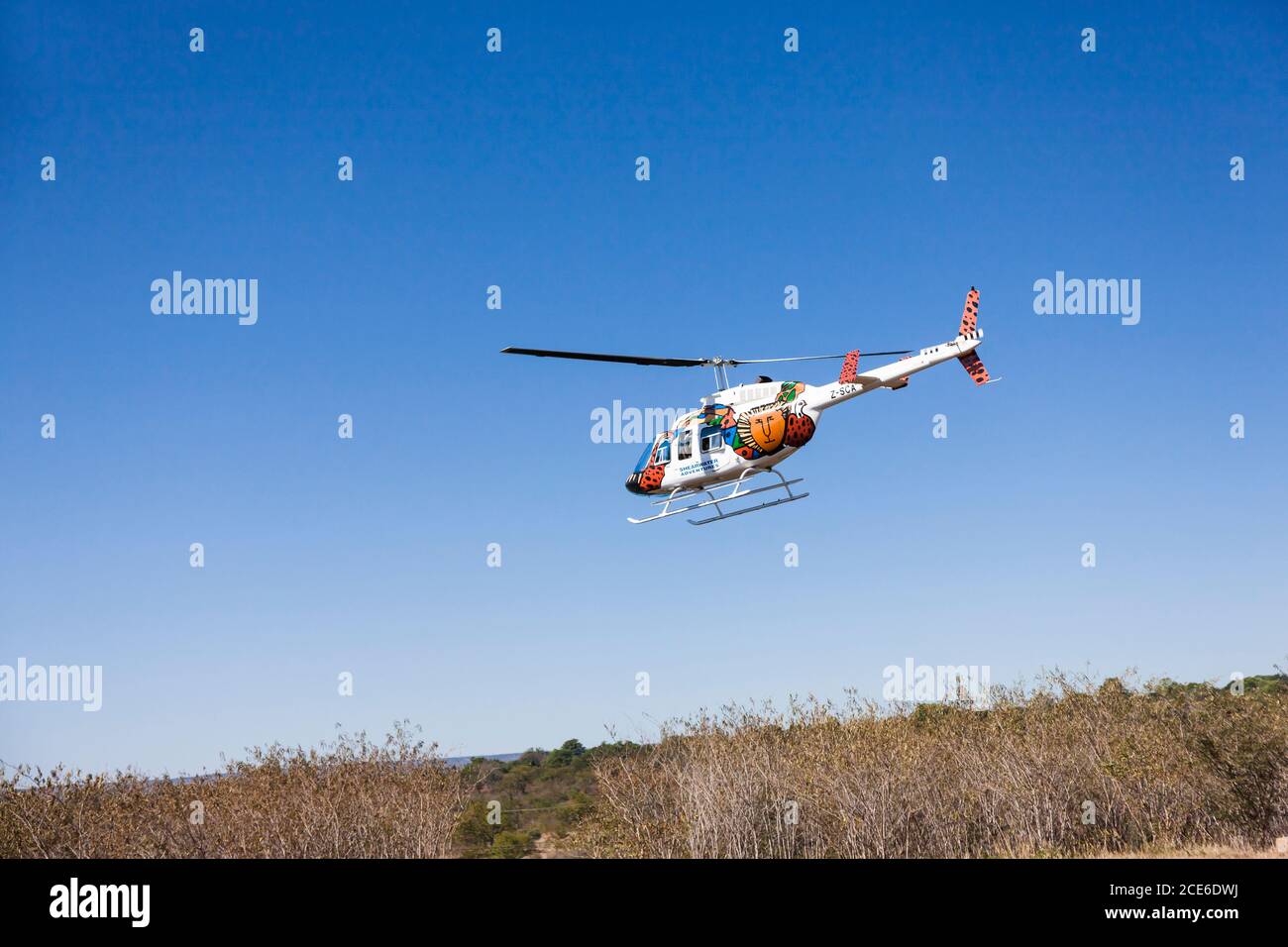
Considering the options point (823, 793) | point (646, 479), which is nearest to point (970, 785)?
point (823, 793)

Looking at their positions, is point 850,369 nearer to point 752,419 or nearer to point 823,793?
point 752,419

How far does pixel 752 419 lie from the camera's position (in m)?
28.6

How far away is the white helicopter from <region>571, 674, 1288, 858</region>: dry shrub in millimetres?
18186

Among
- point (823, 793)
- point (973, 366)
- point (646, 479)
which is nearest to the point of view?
point (973, 366)

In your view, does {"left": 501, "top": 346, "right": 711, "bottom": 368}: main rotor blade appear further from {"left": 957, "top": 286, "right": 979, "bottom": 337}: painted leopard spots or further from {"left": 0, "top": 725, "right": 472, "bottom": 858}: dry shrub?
{"left": 0, "top": 725, "right": 472, "bottom": 858}: dry shrub

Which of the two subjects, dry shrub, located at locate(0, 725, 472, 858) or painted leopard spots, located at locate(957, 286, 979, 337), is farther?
dry shrub, located at locate(0, 725, 472, 858)

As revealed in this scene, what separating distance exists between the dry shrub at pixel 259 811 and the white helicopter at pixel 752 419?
1675 centimetres

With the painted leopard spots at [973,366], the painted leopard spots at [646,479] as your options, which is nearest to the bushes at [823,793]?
the painted leopard spots at [646,479]

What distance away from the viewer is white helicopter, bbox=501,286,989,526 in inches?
1053

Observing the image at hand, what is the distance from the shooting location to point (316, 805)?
39.8 metres

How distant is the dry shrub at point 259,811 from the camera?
3772cm

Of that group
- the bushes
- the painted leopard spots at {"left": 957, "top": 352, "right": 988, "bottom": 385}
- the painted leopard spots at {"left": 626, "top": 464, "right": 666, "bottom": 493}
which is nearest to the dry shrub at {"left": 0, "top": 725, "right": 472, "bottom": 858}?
the bushes

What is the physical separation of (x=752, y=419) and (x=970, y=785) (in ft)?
81.8
